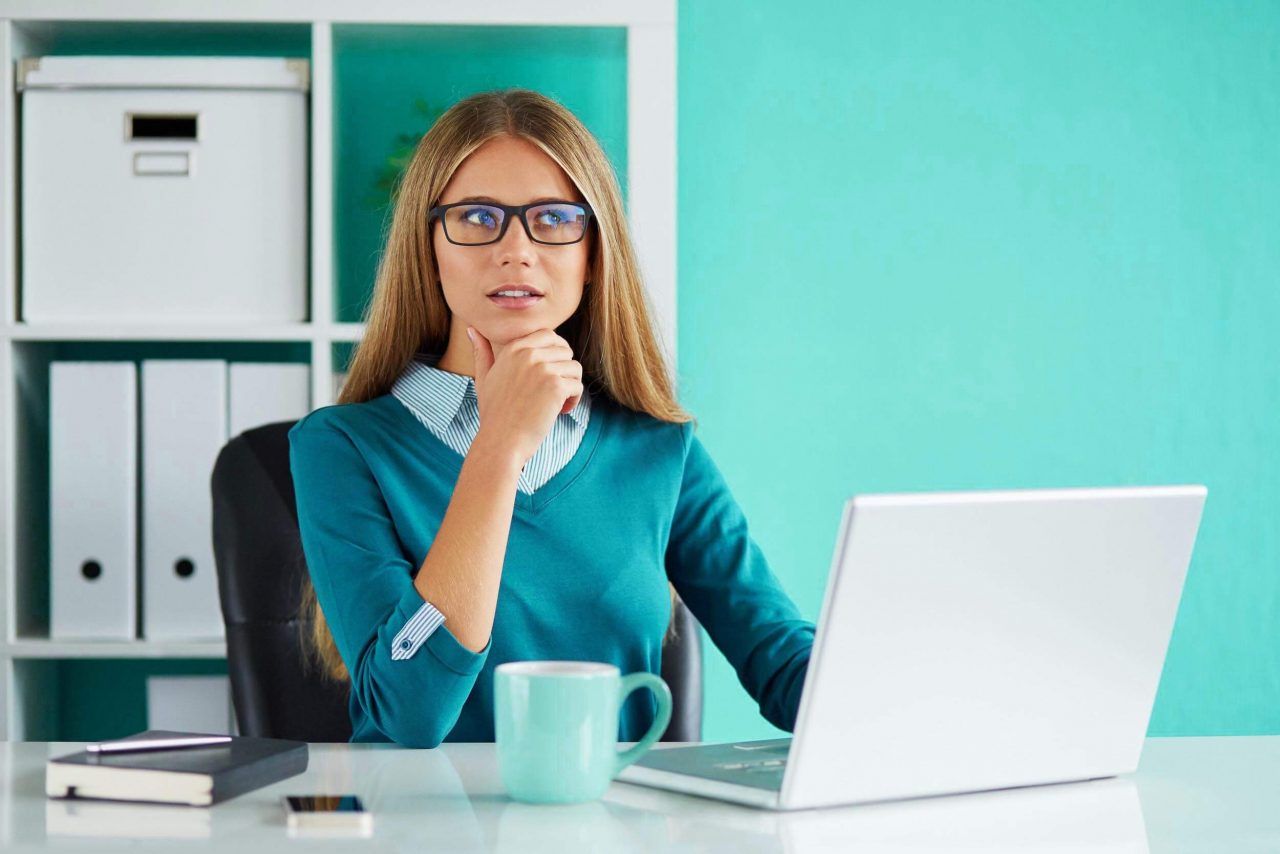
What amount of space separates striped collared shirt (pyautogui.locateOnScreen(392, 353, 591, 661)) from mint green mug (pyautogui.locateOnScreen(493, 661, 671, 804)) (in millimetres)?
544

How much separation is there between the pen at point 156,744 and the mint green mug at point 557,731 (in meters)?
0.23

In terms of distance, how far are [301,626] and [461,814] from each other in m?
0.81

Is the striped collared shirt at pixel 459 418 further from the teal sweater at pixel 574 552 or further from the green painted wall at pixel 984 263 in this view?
the green painted wall at pixel 984 263

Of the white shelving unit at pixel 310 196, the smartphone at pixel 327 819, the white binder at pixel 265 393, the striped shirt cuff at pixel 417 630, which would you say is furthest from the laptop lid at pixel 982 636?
the white binder at pixel 265 393

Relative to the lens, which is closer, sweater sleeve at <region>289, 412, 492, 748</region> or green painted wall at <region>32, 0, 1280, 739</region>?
sweater sleeve at <region>289, 412, 492, 748</region>

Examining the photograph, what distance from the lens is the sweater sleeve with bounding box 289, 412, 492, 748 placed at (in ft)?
3.44

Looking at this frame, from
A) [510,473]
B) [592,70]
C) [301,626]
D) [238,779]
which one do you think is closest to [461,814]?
[238,779]

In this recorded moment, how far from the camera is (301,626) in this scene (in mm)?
1556

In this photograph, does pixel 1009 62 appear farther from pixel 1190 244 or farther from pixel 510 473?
pixel 510 473

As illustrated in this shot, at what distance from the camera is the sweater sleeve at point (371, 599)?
3.44 ft

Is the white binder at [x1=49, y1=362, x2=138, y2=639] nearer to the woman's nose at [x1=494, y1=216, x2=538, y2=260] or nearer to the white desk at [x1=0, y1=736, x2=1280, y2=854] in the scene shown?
the woman's nose at [x1=494, y1=216, x2=538, y2=260]

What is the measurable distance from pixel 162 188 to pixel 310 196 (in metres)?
0.21

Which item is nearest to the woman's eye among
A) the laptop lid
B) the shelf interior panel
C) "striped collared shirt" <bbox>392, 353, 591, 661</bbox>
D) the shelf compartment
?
"striped collared shirt" <bbox>392, 353, 591, 661</bbox>

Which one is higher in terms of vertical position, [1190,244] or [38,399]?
[1190,244]
